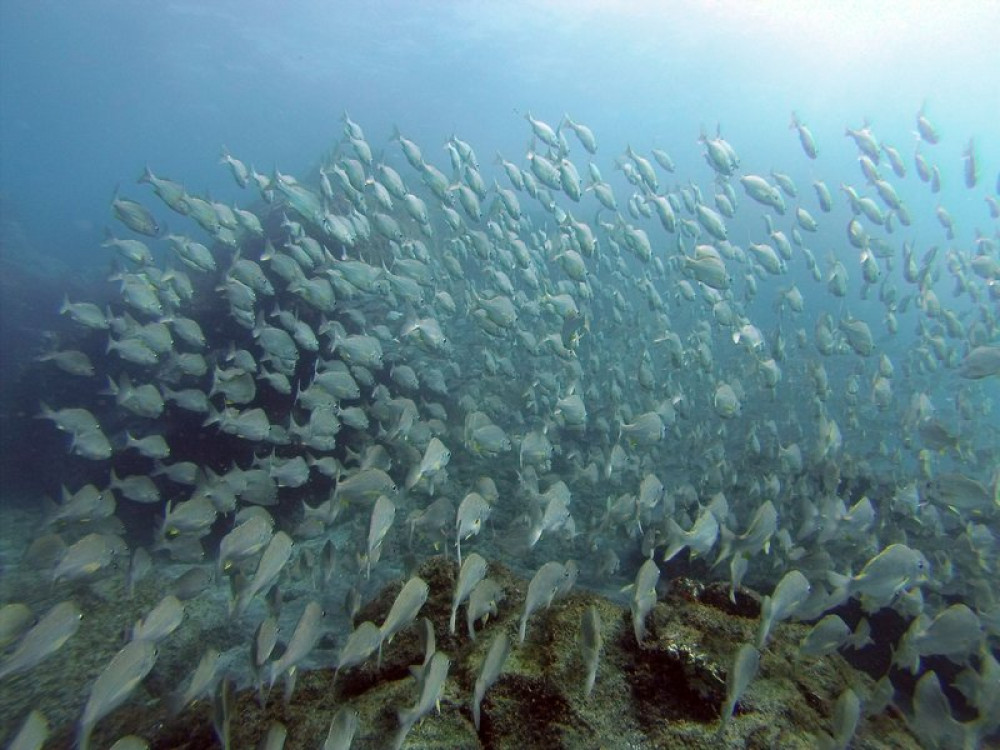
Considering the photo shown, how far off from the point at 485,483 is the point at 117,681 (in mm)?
3815

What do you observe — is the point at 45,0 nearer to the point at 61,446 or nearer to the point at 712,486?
the point at 61,446

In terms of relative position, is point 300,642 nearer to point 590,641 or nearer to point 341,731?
point 341,731

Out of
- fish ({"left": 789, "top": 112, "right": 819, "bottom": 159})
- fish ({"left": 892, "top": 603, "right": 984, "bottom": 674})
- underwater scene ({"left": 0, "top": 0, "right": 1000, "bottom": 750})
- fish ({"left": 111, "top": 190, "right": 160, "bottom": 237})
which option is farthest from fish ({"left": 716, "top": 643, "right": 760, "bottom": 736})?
fish ({"left": 789, "top": 112, "right": 819, "bottom": 159})

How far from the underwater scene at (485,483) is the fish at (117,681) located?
2cm

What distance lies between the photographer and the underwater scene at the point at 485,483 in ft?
9.83

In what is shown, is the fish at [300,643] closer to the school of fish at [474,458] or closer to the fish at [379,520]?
the school of fish at [474,458]

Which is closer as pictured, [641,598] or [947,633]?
[641,598]

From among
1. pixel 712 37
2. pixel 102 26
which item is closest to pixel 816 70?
pixel 712 37

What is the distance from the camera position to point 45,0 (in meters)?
45.0

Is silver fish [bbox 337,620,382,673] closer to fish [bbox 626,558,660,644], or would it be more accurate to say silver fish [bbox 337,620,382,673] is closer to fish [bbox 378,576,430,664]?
fish [bbox 378,576,430,664]

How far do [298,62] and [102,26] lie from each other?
17763 mm

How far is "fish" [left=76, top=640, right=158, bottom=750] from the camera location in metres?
2.59

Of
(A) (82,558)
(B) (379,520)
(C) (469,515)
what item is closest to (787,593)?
(C) (469,515)

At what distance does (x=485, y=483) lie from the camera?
237 inches
